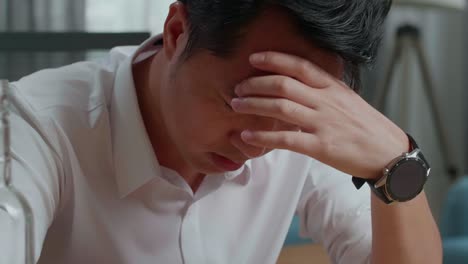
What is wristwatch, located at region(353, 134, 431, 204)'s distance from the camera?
42.4 inches

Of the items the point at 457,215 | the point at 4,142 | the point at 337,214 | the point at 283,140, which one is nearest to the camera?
the point at 4,142

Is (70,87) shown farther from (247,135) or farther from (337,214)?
(337,214)

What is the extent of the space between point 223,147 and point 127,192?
19 centimetres

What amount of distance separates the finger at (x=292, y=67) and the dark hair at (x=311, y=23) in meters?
0.03

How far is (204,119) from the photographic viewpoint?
983mm

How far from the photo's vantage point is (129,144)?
1119mm

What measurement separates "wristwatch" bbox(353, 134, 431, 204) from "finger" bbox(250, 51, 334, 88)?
7.1 inches

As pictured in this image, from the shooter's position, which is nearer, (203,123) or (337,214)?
(203,123)

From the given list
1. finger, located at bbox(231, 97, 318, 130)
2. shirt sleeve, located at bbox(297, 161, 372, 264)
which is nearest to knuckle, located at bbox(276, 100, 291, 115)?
finger, located at bbox(231, 97, 318, 130)

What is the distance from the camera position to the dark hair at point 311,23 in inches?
35.0

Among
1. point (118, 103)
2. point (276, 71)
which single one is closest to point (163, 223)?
point (118, 103)

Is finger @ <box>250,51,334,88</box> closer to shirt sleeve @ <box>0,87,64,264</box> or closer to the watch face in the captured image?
the watch face

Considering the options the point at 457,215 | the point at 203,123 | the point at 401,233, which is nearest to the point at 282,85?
the point at 203,123

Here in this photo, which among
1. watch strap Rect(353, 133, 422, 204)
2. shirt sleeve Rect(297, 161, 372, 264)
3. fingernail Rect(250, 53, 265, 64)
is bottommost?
shirt sleeve Rect(297, 161, 372, 264)
